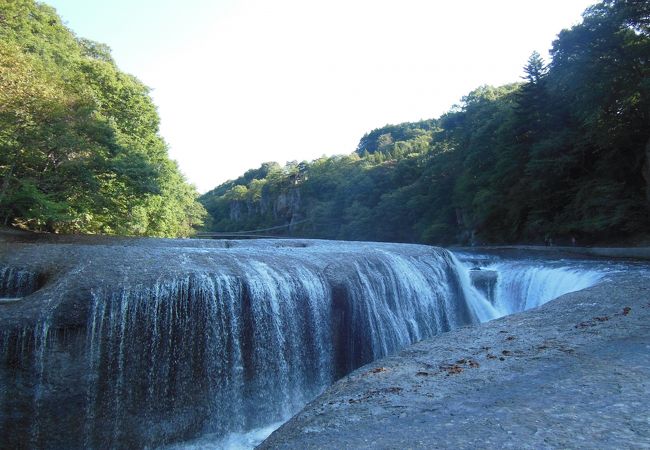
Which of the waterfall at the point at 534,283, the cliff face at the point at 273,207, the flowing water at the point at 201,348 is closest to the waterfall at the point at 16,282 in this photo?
the flowing water at the point at 201,348

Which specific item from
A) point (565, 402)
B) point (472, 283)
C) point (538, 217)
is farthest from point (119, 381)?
point (538, 217)

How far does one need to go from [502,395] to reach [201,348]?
5283mm

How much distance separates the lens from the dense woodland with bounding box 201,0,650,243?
19.3m

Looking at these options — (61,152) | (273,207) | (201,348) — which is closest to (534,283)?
(201,348)

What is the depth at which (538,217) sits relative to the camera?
84.6ft

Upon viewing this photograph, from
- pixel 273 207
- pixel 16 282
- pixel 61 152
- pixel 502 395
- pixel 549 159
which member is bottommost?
pixel 502 395

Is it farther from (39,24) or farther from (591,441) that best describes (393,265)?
(39,24)

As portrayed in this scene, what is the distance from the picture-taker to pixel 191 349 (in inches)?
285

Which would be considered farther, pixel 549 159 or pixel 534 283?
pixel 549 159

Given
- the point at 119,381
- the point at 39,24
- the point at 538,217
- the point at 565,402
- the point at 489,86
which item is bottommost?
the point at 119,381

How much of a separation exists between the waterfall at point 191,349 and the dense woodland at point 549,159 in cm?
1704

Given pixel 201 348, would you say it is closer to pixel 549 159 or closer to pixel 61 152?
pixel 61 152

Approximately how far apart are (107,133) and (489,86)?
1817 inches

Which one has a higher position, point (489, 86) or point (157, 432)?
point (489, 86)
